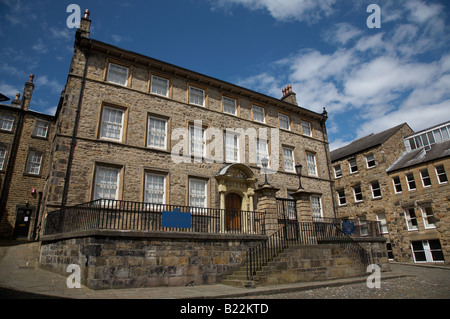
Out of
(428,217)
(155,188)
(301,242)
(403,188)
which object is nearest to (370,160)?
(403,188)

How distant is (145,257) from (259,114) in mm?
12593

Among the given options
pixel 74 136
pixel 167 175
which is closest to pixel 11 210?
pixel 74 136

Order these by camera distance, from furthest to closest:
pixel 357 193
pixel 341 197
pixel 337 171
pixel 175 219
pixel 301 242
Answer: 1. pixel 337 171
2. pixel 341 197
3. pixel 357 193
4. pixel 301 242
5. pixel 175 219

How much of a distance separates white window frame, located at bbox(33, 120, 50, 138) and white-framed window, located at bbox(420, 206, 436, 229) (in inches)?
1119

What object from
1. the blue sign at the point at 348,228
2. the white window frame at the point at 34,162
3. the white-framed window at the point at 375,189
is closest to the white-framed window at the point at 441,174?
the white-framed window at the point at 375,189

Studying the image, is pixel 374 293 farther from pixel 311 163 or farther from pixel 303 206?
pixel 311 163

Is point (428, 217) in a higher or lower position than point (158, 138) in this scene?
lower

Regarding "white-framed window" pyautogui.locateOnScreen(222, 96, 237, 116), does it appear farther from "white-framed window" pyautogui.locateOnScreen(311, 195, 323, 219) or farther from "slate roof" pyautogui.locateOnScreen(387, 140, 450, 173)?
"slate roof" pyautogui.locateOnScreen(387, 140, 450, 173)

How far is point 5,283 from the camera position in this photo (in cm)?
781

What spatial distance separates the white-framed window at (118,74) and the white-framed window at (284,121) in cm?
1025

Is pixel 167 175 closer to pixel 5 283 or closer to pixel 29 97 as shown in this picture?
pixel 5 283

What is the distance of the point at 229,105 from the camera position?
17.9 meters

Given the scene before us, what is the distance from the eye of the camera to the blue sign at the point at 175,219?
1000 centimetres
